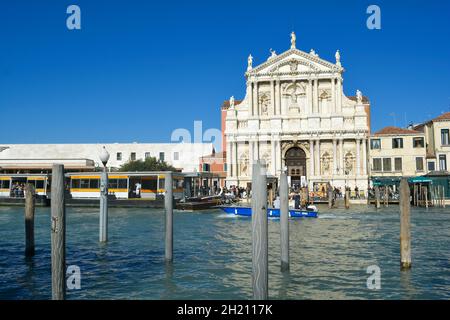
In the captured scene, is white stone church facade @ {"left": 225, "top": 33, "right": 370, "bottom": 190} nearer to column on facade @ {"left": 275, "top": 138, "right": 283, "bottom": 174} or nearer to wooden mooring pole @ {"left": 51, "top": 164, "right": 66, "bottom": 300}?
column on facade @ {"left": 275, "top": 138, "right": 283, "bottom": 174}

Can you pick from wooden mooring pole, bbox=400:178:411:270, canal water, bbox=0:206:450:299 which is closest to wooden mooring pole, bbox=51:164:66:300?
canal water, bbox=0:206:450:299

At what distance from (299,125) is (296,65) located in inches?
236

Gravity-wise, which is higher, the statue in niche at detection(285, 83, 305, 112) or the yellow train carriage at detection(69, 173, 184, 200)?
the statue in niche at detection(285, 83, 305, 112)

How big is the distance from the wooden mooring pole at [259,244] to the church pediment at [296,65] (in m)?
41.8

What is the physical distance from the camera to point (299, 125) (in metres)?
47.1

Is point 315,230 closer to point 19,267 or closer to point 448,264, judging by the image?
point 448,264

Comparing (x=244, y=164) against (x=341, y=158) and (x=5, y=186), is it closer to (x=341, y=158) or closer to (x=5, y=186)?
(x=341, y=158)

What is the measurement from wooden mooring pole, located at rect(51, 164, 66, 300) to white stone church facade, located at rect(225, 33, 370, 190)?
1567 inches

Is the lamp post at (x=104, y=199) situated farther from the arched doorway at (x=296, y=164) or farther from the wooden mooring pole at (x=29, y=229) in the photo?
the arched doorway at (x=296, y=164)

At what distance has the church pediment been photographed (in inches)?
1836

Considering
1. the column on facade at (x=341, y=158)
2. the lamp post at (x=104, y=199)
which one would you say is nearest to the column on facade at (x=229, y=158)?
the column on facade at (x=341, y=158)

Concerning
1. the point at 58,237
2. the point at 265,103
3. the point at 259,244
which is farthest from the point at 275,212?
the point at 265,103
